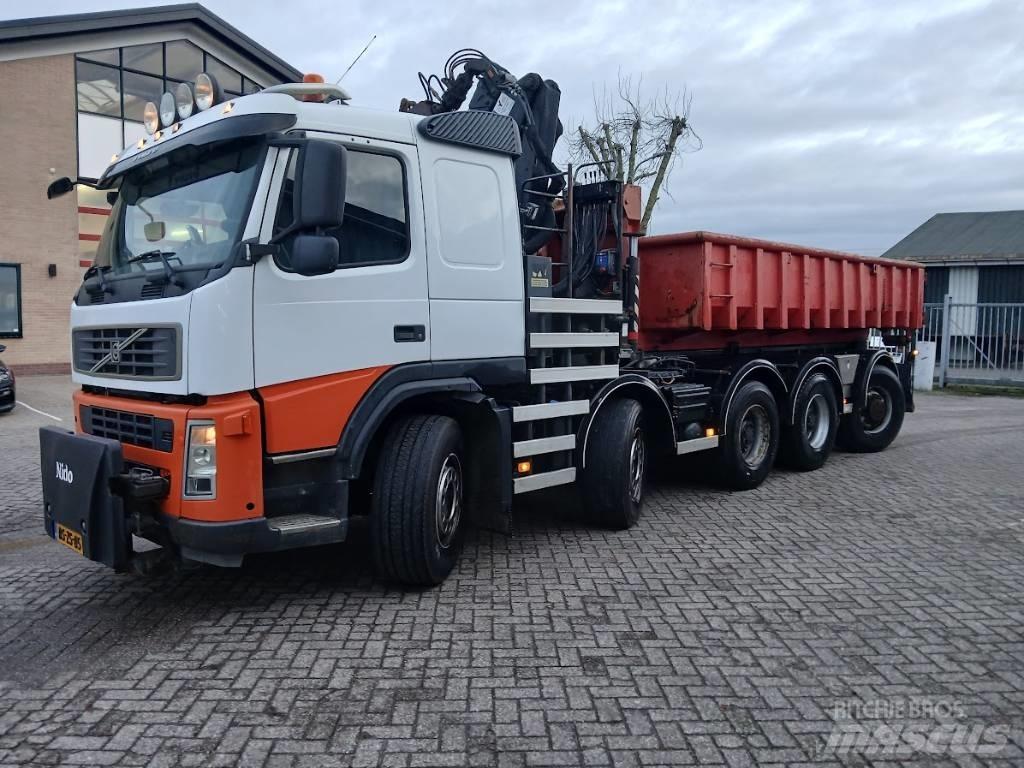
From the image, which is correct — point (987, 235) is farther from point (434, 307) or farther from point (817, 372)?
point (434, 307)

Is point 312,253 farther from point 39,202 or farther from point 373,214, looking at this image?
point 39,202

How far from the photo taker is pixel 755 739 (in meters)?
3.27

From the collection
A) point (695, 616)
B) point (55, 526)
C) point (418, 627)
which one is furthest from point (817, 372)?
point (55, 526)

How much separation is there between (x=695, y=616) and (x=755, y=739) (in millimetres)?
1336

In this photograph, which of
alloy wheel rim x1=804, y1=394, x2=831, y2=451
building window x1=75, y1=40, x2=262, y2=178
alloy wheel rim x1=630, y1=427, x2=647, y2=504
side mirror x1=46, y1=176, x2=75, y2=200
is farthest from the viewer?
building window x1=75, y1=40, x2=262, y2=178

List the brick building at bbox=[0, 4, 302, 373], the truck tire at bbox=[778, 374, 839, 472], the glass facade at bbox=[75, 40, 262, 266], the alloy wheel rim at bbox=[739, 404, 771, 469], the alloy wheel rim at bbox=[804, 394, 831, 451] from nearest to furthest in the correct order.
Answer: the alloy wheel rim at bbox=[739, 404, 771, 469]
the truck tire at bbox=[778, 374, 839, 472]
the alloy wheel rim at bbox=[804, 394, 831, 451]
the brick building at bbox=[0, 4, 302, 373]
the glass facade at bbox=[75, 40, 262, 266]

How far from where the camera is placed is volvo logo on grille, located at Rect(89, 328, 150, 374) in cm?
432

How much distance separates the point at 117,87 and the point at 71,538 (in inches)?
768

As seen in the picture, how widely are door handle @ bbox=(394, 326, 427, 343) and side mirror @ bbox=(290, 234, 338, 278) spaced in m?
0.68

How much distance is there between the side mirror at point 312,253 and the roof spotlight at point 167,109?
5.15 ft

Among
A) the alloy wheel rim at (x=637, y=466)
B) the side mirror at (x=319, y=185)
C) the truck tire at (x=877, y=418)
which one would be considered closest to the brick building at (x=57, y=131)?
the alloy wheel rim at (x=637, y=466)

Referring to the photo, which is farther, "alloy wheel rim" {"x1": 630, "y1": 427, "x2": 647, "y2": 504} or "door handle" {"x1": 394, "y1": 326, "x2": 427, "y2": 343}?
"alloy wheel rim" {"x1": 630, "y1": 427, "x2": 647, "y2": 504}

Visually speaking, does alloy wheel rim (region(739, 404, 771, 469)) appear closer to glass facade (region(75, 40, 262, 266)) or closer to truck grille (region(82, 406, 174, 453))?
truck grille (region(82, 406, 174, 453))

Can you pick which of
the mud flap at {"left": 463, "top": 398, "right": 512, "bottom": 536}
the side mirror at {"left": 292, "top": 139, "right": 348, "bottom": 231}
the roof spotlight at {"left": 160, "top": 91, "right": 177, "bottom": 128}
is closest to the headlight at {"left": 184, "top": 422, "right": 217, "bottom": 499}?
the side mirror at {"left": 292, "top": 139, "right": 348, "bottom": 231}
